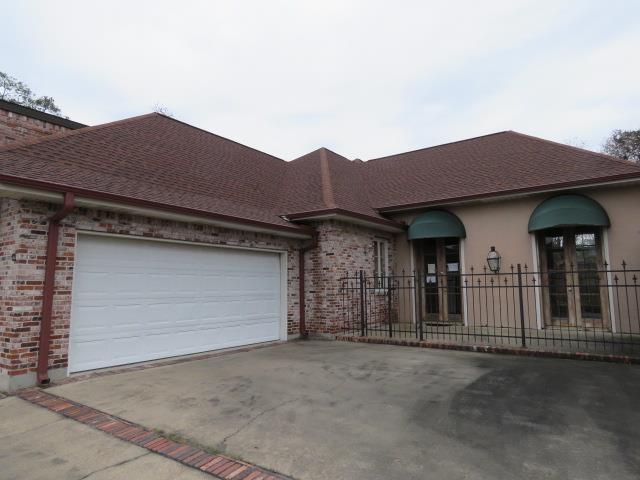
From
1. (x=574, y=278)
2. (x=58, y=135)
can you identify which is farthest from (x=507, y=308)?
(x=58, y=135)

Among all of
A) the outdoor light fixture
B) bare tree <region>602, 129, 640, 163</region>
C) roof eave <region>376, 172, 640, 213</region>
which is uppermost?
bare tree <region>602, 129, 640, 163</region>

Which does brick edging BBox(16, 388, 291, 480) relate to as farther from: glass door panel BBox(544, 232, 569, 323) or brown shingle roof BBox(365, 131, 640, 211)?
glass door panel BBox(544, 232, 569, 323)

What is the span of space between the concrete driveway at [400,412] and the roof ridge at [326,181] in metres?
4.61

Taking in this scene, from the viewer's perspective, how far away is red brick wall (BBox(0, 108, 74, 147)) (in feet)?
23.7

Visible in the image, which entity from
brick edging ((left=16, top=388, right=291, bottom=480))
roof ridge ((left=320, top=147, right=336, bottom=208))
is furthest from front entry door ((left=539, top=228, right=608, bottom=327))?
brick edging ((left=16, top=388, right=291, bottom=480))

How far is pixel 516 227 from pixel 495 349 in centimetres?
431

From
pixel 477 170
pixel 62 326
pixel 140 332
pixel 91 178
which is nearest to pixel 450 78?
pixel 477 170

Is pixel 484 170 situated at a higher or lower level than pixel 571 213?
higher

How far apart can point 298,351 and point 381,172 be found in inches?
342

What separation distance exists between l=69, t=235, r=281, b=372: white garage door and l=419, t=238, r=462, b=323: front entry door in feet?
16.9

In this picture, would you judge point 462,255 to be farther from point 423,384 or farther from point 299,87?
point 299,87

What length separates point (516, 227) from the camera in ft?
34.3

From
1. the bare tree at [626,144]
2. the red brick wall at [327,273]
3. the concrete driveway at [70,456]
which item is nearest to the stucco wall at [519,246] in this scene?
the red brick wall at [327,273]

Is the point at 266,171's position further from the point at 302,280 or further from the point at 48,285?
the point at 48,285
